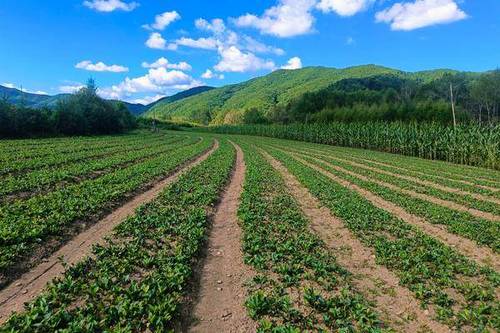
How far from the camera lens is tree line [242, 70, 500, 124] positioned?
2132 inches

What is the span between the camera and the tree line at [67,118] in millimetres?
40656

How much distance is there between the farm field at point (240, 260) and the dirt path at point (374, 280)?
1.2 inches

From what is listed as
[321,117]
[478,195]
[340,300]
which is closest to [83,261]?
[340,300]

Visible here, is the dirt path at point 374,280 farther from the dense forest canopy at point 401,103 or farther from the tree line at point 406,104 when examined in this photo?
the tree line at point 406,104

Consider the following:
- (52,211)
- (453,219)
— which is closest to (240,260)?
(52,211)

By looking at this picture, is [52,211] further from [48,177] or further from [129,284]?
[48,177]

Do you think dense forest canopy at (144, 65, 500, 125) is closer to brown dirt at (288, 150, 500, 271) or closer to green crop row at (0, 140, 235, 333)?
brown dirt at (288, 150, 500, 271)

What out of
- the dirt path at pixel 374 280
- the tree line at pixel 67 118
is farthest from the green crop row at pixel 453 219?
the tree line at pixel 67 118

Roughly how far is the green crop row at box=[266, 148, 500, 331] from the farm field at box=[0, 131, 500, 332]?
0.09 feet

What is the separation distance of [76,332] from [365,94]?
108534 mm

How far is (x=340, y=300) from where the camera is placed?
5.94 meters

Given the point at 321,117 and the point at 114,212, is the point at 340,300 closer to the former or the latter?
the point at 114,212

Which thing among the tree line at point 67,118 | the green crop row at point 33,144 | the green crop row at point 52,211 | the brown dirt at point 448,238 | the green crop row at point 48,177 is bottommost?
the brown dirt at point 448,238

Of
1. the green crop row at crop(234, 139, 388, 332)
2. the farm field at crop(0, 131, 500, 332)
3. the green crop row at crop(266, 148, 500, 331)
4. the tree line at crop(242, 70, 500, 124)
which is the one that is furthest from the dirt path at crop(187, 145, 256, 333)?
the tree line at crop(242, 70, 500, 124)
